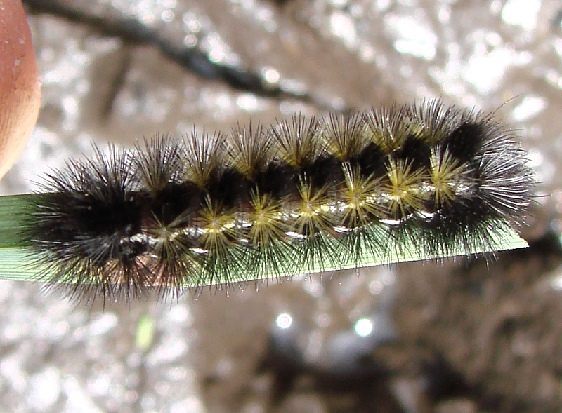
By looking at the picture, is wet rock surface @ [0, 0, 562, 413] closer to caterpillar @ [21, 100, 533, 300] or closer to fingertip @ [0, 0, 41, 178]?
fingertip @ [0, 0, 41, 178]

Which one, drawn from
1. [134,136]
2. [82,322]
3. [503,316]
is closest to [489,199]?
[503,316]

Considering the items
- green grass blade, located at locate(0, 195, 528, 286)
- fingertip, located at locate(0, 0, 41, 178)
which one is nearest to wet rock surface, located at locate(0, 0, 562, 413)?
fingertip, located at locate(0, 0, 41, 178)

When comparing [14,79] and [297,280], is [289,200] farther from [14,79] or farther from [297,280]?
[297,280]

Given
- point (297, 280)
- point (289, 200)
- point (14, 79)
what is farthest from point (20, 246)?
point (297, 280)

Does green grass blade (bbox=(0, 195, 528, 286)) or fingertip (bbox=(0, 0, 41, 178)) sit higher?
fingertip (bbox=(0, 0, 41, 178))

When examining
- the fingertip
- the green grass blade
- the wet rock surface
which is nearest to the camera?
the green grass blade

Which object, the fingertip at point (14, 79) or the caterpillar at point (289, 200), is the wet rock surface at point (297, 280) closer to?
the fingertip at point (14, 79)

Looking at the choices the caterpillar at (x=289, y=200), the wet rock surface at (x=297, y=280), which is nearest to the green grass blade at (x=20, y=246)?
the caterpillar at (x=289, y=200)
